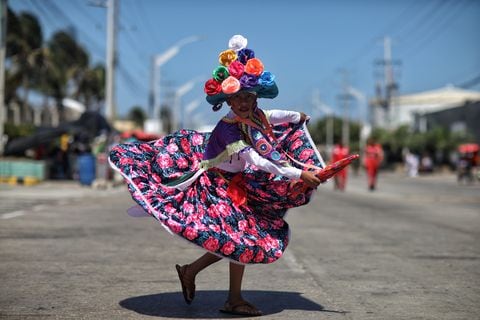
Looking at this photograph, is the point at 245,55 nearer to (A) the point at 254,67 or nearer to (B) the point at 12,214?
(A) the point at 254,67

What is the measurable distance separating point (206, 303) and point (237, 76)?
1.87 m

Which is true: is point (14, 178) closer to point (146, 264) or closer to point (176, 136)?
point (146, 264)

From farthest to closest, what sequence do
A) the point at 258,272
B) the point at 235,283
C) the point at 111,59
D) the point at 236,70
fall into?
the point at 111,59
the point at 258,272
the point at 235,283
the point at 236,70

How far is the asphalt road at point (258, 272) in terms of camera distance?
6559mm

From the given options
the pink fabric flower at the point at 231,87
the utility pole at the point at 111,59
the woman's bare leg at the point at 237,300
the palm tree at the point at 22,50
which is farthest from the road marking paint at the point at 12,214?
the palm tree at the point at 22,50

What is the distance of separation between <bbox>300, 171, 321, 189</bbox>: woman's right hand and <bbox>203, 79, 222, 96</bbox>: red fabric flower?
836 millimetres

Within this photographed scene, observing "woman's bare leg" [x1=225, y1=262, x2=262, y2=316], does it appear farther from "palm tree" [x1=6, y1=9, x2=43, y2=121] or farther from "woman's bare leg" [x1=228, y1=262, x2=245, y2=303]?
"palm tree" [x1=6, y1=9, x2=43, y2=121]

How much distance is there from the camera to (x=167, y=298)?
23.0 ft

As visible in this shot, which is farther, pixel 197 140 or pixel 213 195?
pixel 197 140

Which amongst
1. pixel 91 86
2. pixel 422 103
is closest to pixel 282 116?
pixel 91 86

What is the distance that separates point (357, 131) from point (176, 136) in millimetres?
119842

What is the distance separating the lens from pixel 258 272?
867 centimetres

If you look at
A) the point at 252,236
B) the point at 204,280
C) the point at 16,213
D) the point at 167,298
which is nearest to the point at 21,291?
the point at 167,298

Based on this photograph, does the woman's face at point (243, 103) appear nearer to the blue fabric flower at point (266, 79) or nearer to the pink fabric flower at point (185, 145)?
the blue fabric flower at point (266, 79)
